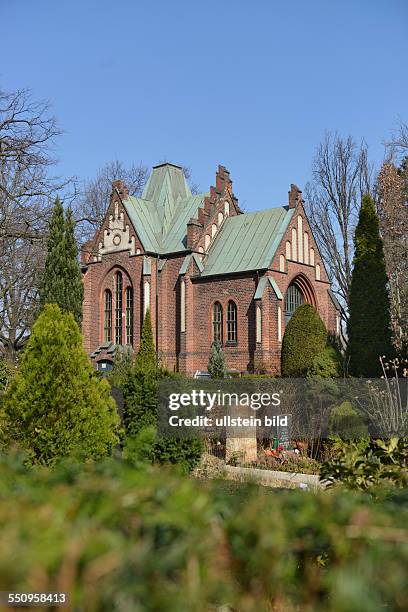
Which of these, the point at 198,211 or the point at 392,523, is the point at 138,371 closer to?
the point at 392,523

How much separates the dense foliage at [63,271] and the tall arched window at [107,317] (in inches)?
292

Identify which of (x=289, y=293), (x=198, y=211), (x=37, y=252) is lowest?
(x=289, y=293)

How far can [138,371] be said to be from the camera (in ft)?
36.6

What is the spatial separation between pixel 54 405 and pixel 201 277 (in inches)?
915

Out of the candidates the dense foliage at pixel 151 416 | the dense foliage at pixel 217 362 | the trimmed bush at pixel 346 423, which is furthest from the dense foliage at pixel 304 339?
the dense foliage at pixel 151 416

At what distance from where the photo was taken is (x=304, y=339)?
24.3 m

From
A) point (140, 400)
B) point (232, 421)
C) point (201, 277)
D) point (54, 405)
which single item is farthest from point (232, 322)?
point (54, 405)

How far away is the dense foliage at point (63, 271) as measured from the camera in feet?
83.0

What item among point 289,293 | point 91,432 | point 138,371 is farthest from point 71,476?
point 289,293

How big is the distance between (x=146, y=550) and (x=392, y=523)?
2.68 feet

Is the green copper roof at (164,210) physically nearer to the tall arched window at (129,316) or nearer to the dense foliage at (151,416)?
the tall arched window at (129,316)

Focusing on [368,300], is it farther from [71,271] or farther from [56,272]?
[56,272]

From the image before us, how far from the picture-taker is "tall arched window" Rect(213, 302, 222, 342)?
29.9m

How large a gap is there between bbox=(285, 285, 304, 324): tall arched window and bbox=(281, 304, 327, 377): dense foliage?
5523mm
